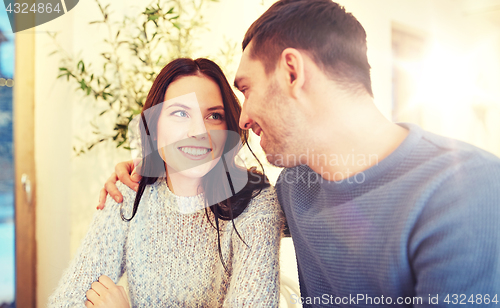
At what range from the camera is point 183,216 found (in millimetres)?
1077

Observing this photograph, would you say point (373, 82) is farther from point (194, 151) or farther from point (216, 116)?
point (194, 151)

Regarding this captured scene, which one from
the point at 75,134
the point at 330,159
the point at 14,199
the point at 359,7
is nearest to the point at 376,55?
the point at 359,7

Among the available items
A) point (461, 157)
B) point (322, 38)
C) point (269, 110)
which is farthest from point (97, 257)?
point (461, 157)

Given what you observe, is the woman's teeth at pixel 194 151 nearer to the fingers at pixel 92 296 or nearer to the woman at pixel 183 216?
the woman at pixel 183 216

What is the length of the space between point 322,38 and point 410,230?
49 centimetres

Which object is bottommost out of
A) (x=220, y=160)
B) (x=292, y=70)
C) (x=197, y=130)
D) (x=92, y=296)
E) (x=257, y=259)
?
(x=92, y=296)

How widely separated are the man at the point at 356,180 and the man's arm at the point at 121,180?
1.62ft

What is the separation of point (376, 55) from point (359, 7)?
0.65 ft

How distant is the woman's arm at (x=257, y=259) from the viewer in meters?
0.81

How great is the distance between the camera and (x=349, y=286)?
29.0 inches

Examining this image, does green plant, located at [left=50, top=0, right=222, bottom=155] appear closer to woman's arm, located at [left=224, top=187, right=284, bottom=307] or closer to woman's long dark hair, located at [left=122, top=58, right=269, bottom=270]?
woman's long dark hair, located at [left=122, top=58, right=269, bottom=270]

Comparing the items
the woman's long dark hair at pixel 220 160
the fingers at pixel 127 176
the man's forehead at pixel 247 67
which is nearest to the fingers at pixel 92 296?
the woman's long dark hair at pixel 220 160

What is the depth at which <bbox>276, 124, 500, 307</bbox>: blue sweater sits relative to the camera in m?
0.53

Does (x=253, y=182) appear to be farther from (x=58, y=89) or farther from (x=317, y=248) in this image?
(x=58, y=89)
